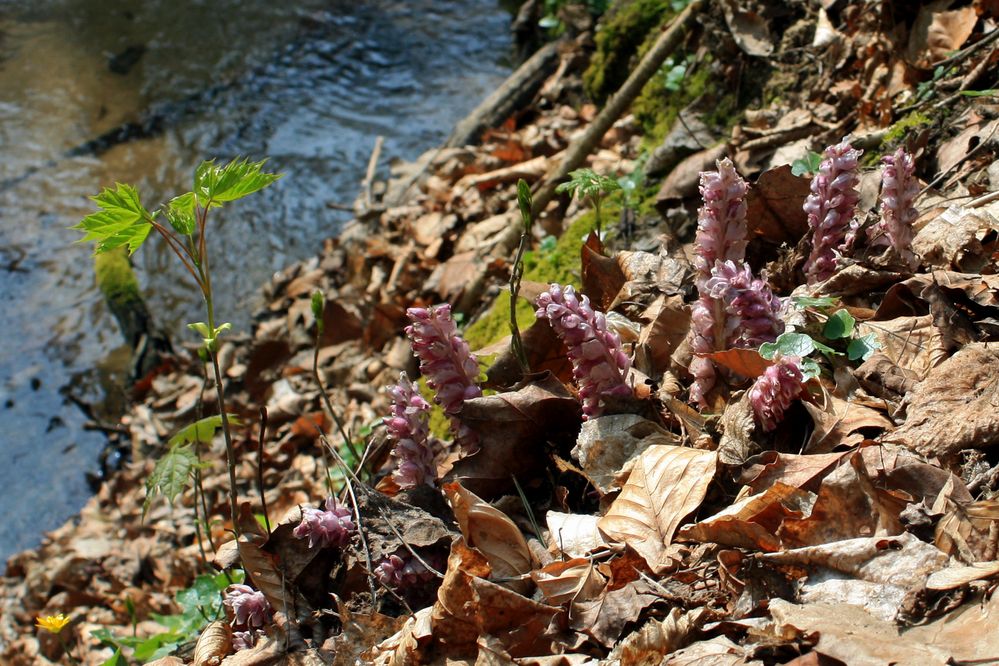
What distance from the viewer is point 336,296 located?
5.37 m

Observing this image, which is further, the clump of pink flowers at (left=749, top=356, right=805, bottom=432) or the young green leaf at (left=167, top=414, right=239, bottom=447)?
the young green leaf at (left=167, top=414, right=239, bottom=447)

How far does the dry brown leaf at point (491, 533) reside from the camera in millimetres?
1691

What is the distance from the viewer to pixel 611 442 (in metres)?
1.86

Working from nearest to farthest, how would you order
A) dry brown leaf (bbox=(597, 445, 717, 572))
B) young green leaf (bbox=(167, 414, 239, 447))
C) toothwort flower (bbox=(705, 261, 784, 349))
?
dry brown leaf (bbox=(597, 445, 717, 572)), toothwort flower (bbox=(705, 261, 784, 349)), young green leaf (bbox=(167, 414, 239, 447))

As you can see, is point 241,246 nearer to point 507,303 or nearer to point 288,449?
point 288,449

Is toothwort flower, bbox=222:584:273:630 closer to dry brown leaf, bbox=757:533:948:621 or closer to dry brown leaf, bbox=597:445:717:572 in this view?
dry brown leaf, bbox=597:445:717:572

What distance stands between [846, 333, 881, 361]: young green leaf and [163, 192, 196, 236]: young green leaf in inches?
61.3

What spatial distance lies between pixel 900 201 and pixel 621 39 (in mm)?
3438

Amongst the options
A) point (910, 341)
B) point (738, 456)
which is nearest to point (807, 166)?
point (910, 341)

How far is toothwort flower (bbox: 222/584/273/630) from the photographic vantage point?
5.92 feet

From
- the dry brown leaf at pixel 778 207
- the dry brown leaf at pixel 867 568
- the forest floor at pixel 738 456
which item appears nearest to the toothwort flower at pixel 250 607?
the forest floor at pixel 738 456

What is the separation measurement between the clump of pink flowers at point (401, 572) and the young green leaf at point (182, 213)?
2.94 ft

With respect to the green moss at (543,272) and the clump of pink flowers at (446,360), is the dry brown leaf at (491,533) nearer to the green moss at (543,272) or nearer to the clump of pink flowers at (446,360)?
the clump of pink flowers at (446,360)

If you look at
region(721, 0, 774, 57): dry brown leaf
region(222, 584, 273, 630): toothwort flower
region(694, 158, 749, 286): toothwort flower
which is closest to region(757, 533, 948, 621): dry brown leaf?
region(694, 158, 749, 286): toothwort flower
